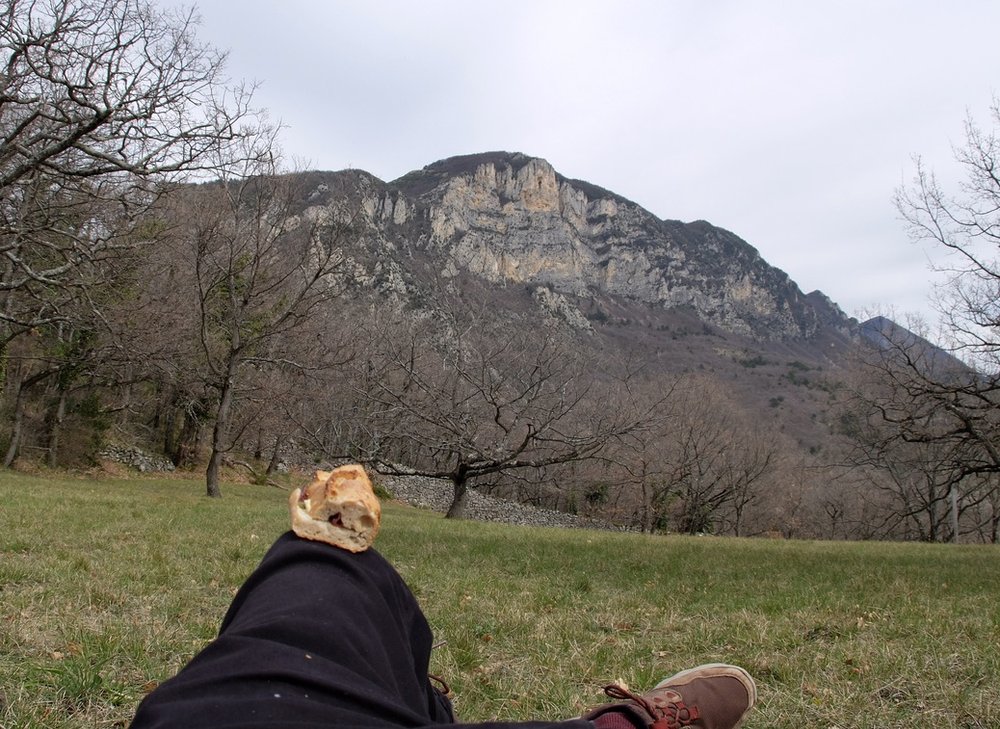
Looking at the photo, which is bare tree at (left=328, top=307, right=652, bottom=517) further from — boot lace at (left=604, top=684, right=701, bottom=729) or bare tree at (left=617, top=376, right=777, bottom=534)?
bare tree at (left=617, top=376, right=777, bottom=534)

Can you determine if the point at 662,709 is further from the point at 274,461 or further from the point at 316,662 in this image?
the point at 274,461

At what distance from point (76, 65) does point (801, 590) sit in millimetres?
12858

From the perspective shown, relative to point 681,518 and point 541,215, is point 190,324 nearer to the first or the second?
point 681,518

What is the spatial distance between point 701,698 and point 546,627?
1.84m

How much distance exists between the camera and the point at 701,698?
2.60 m

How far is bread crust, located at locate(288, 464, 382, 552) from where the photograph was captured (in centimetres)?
180

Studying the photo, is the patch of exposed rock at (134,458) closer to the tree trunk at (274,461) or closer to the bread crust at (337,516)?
the tree trunk at (274,461)

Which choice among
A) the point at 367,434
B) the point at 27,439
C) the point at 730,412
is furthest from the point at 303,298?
the point at 730,412

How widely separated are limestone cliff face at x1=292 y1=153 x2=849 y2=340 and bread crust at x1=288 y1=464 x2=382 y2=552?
148 meters

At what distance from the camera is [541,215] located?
18875 cm

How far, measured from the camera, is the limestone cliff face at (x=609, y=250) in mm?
167625

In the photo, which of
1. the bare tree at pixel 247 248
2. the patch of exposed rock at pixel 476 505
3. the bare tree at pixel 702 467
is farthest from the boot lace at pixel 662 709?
the bare tree at pixel 702 467

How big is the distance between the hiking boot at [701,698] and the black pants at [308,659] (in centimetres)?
82

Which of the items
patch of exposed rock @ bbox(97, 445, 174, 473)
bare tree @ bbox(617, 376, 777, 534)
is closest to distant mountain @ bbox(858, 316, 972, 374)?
bare tree @ bbox(617, 376, 777, 534)
